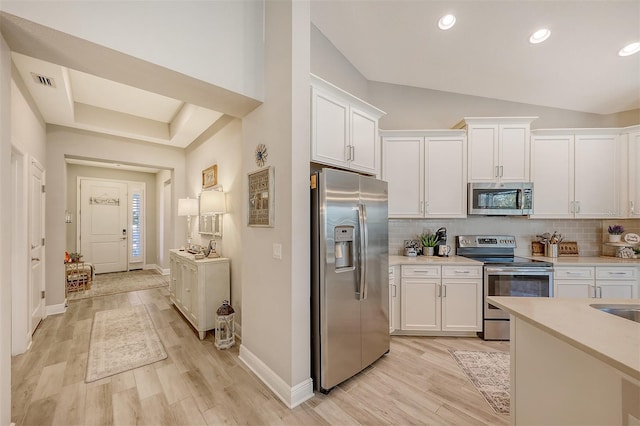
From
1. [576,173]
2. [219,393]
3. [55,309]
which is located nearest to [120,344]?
[219,393]

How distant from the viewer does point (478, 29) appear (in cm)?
268

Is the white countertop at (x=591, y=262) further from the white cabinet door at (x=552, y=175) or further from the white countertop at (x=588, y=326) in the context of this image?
the white countertop at (x=588, y=326)

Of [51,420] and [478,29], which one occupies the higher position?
[478,29]

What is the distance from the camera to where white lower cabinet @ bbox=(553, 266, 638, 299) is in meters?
2.99

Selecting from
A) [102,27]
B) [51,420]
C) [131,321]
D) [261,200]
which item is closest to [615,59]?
[261,200]

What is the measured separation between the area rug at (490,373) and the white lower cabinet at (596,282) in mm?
1145

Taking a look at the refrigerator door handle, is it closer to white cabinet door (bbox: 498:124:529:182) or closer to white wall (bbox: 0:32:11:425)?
white cabinet door (bbox: 498:124:529:182)

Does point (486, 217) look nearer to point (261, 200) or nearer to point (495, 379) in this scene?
point (495, 379)

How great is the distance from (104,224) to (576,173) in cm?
937

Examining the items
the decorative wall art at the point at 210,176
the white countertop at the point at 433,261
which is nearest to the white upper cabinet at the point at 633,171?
the white countertop at the point at 433,261

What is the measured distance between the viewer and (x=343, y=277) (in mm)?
2205

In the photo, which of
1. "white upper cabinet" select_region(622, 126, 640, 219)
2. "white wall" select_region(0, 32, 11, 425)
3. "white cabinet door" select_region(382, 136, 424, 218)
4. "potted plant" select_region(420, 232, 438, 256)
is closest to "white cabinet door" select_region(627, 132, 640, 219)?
"white upper cabinet" select_region(622, 126, 640, 219)

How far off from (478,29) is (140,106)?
4694 mm

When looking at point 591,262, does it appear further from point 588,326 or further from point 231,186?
point 231,186
